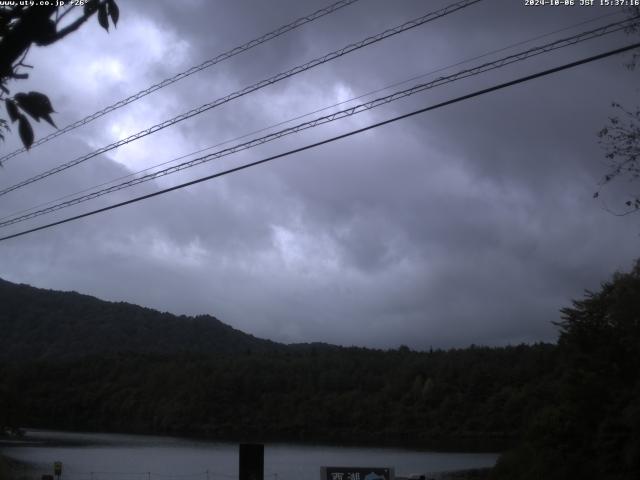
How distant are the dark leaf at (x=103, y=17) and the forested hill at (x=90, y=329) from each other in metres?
136

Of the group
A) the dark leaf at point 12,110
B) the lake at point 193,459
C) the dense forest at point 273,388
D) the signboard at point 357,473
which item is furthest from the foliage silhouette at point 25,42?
the dense forest at point 273,388

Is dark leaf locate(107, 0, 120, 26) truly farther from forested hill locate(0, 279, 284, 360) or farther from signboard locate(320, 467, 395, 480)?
forested hill locate(0, 279, 284, 360)

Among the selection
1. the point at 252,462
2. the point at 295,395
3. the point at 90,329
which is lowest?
the point at 252,462

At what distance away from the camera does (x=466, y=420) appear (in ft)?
320

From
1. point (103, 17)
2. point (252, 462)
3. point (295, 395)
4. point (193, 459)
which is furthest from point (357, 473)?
point (295, 395)

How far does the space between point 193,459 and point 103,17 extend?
58722mm

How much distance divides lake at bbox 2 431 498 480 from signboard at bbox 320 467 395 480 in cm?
2772

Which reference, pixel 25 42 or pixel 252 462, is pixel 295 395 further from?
pixel 25 42

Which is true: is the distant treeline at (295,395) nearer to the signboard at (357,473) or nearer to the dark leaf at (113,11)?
the signboard at (357,473)

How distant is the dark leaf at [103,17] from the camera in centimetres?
372

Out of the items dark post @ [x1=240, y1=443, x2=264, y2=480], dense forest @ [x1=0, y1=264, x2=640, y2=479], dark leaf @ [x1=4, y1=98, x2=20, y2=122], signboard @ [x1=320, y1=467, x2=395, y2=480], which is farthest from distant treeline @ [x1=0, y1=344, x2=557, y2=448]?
dark leaf @ [x1=4, y1=98, x2=20, y2=122]

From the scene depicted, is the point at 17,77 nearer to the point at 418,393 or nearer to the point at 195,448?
the point at 195,448

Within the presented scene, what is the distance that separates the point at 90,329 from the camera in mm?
153500

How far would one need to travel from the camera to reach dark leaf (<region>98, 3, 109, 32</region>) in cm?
372
